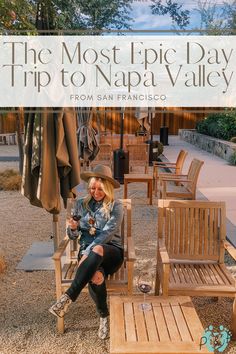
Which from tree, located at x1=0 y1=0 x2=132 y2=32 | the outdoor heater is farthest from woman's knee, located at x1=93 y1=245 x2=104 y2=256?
the outdoor heater

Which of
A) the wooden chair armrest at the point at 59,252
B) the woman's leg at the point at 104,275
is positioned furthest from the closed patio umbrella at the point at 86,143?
the woman's leg at the point at 104,275

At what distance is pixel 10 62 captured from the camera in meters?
5.13

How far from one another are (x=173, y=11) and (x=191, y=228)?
573 centimetres

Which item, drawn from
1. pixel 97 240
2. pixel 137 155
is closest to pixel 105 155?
pixel 137 155

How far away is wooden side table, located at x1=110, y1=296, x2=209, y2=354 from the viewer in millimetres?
2295

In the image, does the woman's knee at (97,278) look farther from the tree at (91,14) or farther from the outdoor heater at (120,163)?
the outdoor heater at (120,163)

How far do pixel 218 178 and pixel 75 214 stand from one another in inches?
261

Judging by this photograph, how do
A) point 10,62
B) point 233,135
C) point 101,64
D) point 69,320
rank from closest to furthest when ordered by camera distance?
point 69,320, point 10,62, point 101,64, point 233,135

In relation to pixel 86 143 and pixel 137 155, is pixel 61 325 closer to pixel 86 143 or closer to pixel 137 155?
pixel 86 143

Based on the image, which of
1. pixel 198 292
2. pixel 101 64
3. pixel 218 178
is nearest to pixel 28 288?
pixel 198 292

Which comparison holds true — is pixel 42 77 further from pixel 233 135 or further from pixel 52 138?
pixel 233 135

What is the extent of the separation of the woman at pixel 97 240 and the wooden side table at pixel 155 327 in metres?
0.34

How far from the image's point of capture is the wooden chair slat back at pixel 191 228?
3658 mm

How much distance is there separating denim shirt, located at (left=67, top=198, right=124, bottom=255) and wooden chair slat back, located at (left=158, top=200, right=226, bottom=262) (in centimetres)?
44
